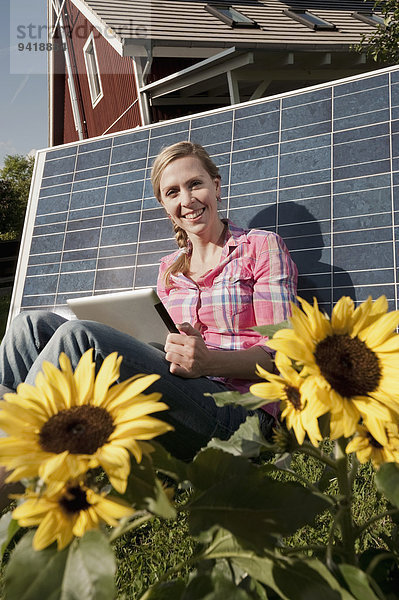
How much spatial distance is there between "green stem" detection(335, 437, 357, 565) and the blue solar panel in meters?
2.04

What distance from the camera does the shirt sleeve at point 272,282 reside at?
2244mm

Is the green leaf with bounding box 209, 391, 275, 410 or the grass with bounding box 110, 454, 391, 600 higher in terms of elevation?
the green leaf with bounding box 209, 391, 275, 410

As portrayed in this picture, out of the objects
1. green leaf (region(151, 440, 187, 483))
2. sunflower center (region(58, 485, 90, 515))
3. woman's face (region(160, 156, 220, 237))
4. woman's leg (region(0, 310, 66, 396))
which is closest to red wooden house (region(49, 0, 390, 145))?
woman's face (region(160, 156, 220, 237))

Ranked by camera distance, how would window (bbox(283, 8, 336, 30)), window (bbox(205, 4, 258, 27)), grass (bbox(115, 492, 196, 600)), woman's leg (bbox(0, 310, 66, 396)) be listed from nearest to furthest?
grass (bbox(115, 492, 196, 600))
woman's leg (bbox(0, 310, 66, 396))
window (bbox(205, 4, 258, 27))
window (bbox(283, 8, 336, 30))

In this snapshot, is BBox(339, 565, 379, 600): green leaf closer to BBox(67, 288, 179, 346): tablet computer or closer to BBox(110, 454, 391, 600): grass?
BBox(110, 454, 391, 600): grass

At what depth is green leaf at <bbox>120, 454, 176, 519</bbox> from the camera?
47cm

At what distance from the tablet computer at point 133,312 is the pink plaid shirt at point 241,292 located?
0.38 m

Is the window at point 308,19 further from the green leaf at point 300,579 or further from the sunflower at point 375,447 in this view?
the green leaf at point 300,579

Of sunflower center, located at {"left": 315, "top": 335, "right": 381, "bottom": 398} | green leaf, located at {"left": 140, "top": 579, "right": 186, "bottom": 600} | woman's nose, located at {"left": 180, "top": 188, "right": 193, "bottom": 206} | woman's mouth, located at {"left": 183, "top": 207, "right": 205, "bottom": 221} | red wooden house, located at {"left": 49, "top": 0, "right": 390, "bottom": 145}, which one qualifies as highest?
red wooden house, located at {"left": 49, "top": 0, "right": 390, "bottom": 145}

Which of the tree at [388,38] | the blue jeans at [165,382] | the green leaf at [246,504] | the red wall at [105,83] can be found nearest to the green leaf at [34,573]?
the green leaf at [246,504]

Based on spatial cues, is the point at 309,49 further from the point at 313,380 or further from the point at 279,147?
the point at 313,380

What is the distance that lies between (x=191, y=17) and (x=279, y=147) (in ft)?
24.1

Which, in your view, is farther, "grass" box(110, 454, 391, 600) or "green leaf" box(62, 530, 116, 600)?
"grass" box(110, 454, 391, 600)

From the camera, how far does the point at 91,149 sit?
12.9 feet
